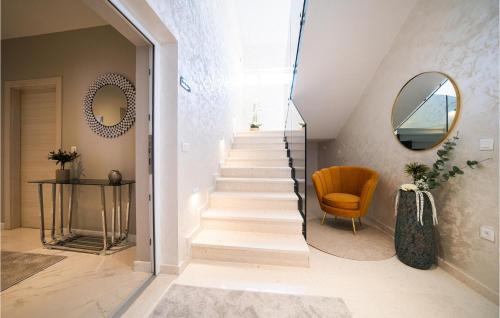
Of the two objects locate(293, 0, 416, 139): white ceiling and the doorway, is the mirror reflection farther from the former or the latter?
locate(293, 0, 416, 139): white ceiling

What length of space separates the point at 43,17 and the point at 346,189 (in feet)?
16.6

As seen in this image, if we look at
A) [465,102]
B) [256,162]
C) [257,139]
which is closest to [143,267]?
[256,162]

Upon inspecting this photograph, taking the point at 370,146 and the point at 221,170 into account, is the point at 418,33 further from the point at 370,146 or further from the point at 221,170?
the point at 221,170

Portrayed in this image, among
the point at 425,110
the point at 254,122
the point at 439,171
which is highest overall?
the point at 254,122

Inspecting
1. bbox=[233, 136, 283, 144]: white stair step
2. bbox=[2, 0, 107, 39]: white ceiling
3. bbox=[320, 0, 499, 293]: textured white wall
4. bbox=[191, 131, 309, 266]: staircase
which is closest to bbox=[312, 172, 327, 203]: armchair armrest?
bbox=[191, 131, 309, 266]: staircase

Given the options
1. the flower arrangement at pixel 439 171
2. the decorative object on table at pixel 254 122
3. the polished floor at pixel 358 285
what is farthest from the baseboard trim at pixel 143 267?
the decorative object on table at pixel 254 122

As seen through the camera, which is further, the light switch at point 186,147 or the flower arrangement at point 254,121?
the flower arrangement at point 254,121

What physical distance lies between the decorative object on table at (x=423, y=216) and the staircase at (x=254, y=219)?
1093 millimetres

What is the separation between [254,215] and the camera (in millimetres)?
2326

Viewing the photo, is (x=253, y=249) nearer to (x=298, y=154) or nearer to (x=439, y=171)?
(x=298, y=154)

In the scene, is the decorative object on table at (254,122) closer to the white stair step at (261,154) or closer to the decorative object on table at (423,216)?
the white stair step at (261,154)

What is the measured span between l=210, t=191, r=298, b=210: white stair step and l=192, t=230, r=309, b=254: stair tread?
39 cm

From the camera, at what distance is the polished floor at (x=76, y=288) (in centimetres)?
140

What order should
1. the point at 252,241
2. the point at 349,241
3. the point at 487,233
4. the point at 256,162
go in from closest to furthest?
1. the point at 487,233
2. the point at 252,241
3. the point at 349,241
4. the point at 256,162
